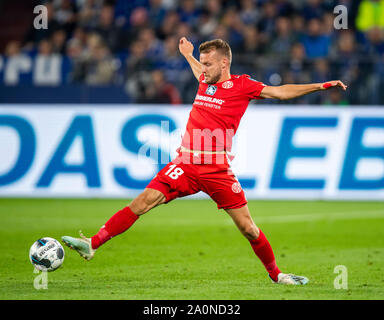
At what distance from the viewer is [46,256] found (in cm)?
740

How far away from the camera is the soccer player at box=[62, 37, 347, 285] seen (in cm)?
742

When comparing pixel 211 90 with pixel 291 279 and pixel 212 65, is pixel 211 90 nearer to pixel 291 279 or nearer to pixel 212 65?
pixel 212 65

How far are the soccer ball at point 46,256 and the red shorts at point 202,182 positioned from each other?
44.3 inches

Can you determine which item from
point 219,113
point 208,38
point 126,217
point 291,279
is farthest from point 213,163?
point 208,38

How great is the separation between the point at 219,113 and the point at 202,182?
71 cm

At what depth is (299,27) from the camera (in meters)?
17.6

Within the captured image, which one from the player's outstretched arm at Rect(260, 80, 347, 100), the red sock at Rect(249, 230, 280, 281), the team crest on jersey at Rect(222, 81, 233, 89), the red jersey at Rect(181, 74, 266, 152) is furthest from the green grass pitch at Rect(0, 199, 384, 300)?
the team crest on jersey at Rect(222, 81, 233, 89)

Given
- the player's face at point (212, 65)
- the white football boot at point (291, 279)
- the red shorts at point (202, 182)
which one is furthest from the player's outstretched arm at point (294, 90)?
the white football boot at point (291, 279)

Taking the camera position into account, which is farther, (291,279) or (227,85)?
(227,85)

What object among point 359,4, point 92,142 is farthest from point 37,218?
point 359,4

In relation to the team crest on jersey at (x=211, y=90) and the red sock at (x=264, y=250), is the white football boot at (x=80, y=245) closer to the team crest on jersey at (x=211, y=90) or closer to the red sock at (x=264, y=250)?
the red sock at (x=264, y=250)
